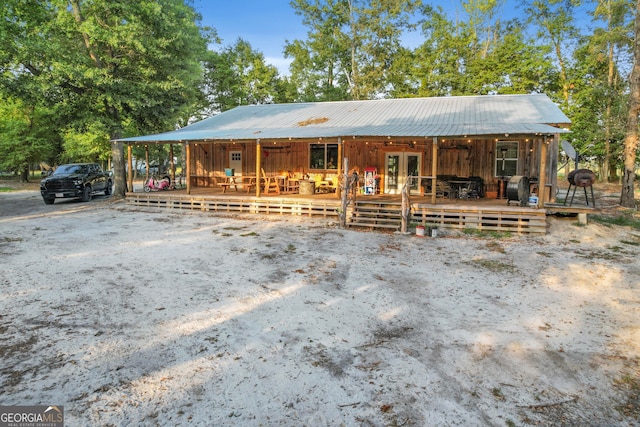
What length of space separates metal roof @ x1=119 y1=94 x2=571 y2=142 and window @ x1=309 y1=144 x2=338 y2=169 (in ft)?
3.09

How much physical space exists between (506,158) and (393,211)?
18.8 ft

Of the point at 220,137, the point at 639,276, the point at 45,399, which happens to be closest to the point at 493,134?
the point at 639,276

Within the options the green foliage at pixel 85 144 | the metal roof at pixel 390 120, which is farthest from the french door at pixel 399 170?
the green foliage at pixel 85 144

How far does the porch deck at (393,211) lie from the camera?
391 inches

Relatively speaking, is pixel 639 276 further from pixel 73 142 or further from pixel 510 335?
pixel 73 142

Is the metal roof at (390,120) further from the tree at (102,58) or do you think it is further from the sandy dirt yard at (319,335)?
the sandy dirt yard at (319,335)

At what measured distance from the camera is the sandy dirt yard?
2922mm

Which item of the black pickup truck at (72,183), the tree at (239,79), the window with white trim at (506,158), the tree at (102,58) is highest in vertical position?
the tree at (239,79)

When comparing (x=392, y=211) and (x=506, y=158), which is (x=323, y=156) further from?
(x=506, y=158)

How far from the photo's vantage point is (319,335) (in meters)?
4.12

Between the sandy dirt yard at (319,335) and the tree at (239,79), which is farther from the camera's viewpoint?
the tree at (239,79)

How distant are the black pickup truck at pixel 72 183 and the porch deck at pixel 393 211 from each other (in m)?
5.08

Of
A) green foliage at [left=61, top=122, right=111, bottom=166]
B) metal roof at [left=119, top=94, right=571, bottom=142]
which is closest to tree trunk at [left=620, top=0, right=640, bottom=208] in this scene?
metal roof at [left=119, top=94, right=571, bottom=142]

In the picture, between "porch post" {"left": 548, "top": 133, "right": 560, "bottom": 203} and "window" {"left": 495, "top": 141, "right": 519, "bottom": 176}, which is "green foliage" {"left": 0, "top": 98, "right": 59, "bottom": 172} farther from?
"porch post" {"left": 548, "top": 133, "right": 560, "bottom": 203}
